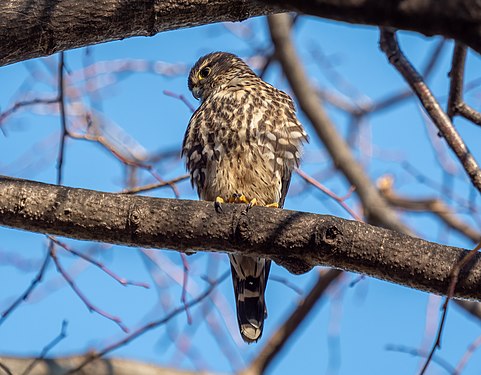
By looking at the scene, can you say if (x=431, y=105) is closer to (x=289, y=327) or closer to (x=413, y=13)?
(x=289, y=327)

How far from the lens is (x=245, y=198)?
13.1 ft

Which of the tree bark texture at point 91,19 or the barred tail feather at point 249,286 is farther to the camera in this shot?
the barred tail feather at point 249,286

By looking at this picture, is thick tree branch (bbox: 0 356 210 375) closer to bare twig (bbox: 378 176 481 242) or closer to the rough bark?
the rough bark

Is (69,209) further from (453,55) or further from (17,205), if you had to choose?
(453,55)

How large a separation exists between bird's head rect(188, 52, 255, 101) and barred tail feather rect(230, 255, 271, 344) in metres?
1.24

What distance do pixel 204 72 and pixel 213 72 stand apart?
0.11 meters

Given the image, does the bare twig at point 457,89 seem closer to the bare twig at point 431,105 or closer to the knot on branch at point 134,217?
the bare twig at point 431,105

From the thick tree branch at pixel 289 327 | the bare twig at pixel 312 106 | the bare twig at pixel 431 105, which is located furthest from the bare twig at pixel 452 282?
the bare twig at pixel 312 106

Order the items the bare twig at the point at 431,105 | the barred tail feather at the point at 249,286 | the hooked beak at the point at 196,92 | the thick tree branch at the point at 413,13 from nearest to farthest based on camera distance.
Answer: the thick tree branch at the point at 413,13
the bare twig at the point at 431,105
the barred tail feather at the point at 249,286
the hooked beak at the point at 196,92

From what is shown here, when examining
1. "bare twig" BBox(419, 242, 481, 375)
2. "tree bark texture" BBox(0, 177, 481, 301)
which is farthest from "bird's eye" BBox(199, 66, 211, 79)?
"bare twig" BBox(419, 242, 481, 375)

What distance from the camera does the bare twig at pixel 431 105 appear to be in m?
3.39

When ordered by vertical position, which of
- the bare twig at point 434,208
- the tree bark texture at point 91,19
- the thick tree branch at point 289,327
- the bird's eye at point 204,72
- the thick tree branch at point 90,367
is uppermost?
the bird's eye at point 204,72

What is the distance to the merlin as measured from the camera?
4055mm

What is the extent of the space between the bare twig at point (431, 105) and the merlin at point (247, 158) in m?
0.69
